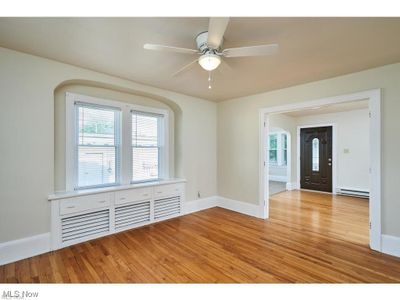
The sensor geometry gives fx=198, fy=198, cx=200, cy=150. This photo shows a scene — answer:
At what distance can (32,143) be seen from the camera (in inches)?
100.0

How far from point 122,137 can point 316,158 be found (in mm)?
6064

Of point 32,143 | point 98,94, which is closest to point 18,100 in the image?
point 32,143

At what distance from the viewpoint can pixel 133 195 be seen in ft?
11.4

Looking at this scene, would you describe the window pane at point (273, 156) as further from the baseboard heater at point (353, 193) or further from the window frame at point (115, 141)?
the window frame at point (115, 141)

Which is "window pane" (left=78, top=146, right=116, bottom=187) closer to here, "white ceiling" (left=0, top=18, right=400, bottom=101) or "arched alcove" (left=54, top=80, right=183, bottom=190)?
"arched alcove" (left=54, top=80, right=183, bottom=190)

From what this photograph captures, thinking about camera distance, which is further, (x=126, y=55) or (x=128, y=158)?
(x=128, y=158)

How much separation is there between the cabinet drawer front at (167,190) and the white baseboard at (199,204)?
38 cm

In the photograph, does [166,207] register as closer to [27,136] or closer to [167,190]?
[167,190]

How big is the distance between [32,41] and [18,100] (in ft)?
2.50

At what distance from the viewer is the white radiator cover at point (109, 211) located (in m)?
2.75

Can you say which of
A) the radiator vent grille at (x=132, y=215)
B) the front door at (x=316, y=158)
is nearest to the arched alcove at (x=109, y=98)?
the radiator vent grille at (x=132, y=215)

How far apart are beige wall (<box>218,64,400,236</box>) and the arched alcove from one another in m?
1.11

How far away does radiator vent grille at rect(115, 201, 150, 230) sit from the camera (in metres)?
3.32
